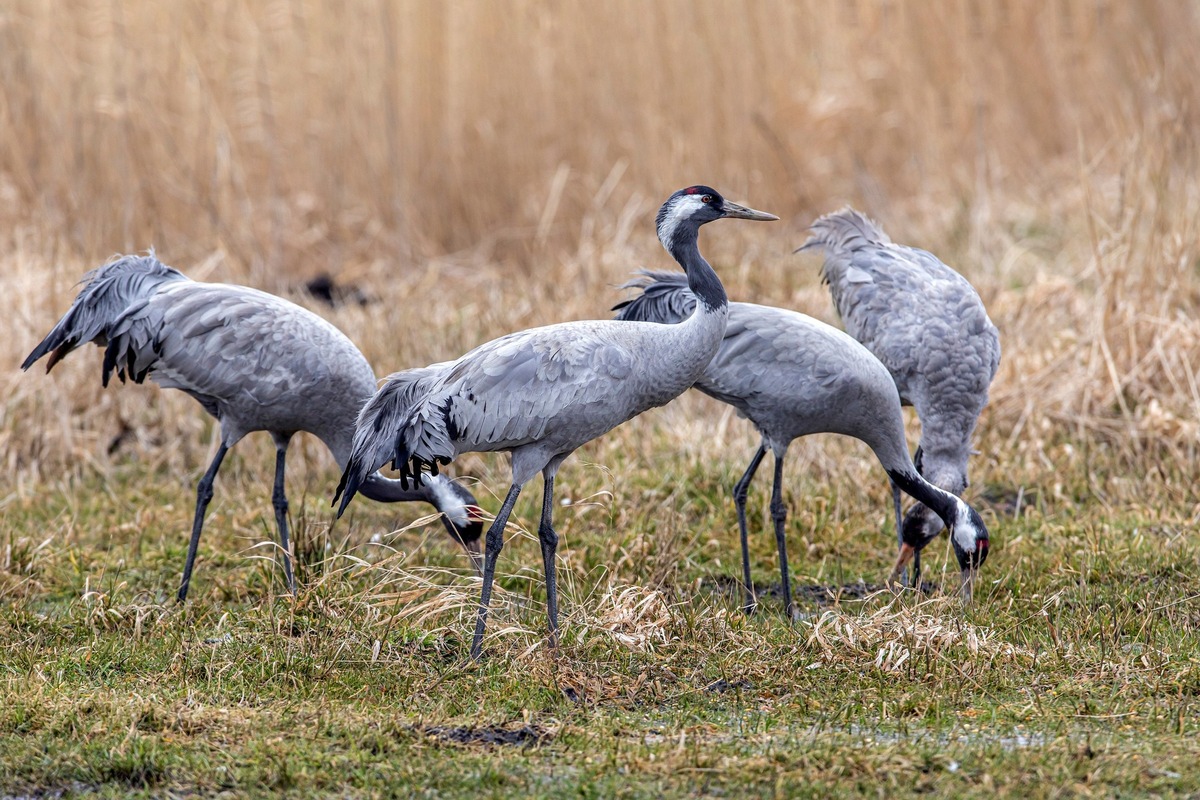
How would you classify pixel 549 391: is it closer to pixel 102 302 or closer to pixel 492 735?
pixel 492 735

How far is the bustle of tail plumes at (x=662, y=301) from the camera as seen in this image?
5367 millimetres

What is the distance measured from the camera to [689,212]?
15.0 feet

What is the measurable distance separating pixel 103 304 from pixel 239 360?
0.65 m

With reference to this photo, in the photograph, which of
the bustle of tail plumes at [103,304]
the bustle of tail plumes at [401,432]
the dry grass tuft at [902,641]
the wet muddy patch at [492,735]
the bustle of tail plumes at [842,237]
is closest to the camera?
the wet muddy patch at [492,735]

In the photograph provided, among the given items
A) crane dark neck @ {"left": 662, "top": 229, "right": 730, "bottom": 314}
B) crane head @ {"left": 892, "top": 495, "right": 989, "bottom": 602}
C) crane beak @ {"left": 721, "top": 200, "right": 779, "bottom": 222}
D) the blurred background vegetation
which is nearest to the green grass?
crane head @ {"left": 892, "top": 495, "right": 989, "bottom": 602}

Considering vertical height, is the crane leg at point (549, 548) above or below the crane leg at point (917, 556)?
above

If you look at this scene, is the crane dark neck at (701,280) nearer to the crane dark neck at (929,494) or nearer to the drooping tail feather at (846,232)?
the crane dark neck at (929,494)

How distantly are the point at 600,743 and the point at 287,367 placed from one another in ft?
7.21

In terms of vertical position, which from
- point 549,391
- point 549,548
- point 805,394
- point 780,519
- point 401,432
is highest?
point 549,391

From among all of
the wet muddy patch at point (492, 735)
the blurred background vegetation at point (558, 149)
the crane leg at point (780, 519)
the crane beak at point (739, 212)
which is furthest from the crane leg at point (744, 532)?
the blurred background vegetation at point (558, 149)

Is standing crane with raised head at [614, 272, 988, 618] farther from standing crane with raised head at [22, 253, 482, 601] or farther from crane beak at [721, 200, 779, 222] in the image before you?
standing crane with raised head at [22, 253, 482, 601]

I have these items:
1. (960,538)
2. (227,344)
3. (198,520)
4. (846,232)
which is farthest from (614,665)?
(846,232)

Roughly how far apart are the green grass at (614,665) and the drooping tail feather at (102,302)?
740mm

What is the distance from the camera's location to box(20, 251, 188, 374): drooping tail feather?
5348mm
